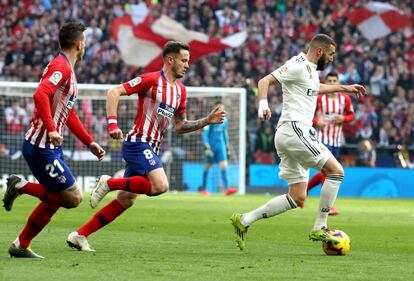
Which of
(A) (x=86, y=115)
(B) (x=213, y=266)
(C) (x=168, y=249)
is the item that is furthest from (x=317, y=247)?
(A) (x=86, y=115)

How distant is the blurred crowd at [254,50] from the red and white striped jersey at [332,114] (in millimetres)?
9198

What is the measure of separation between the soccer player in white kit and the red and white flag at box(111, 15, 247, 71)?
18.6 m

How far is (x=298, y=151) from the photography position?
34.3ft

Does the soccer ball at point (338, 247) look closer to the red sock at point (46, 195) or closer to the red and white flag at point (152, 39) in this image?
the red sock at point (46, 195)

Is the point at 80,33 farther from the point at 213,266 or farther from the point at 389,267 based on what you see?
the point at 389,267

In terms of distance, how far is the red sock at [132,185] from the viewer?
32.9 feet

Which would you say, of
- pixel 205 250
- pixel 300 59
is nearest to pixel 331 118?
pixel 300 59

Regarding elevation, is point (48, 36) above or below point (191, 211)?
above

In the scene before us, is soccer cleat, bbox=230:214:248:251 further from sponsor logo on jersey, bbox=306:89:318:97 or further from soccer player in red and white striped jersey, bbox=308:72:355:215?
soccer player in red and white striped jersey, bbox=308:72:355:215

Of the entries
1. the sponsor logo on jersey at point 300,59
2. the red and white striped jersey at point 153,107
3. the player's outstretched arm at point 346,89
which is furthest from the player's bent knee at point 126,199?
the player's outstretched arm at point 346,89

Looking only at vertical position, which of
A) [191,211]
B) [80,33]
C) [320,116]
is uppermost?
[80,33]

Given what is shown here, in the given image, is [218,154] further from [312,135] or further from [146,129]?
[146,129]

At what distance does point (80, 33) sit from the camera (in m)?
9.26

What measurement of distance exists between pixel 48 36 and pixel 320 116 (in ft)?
46.0
